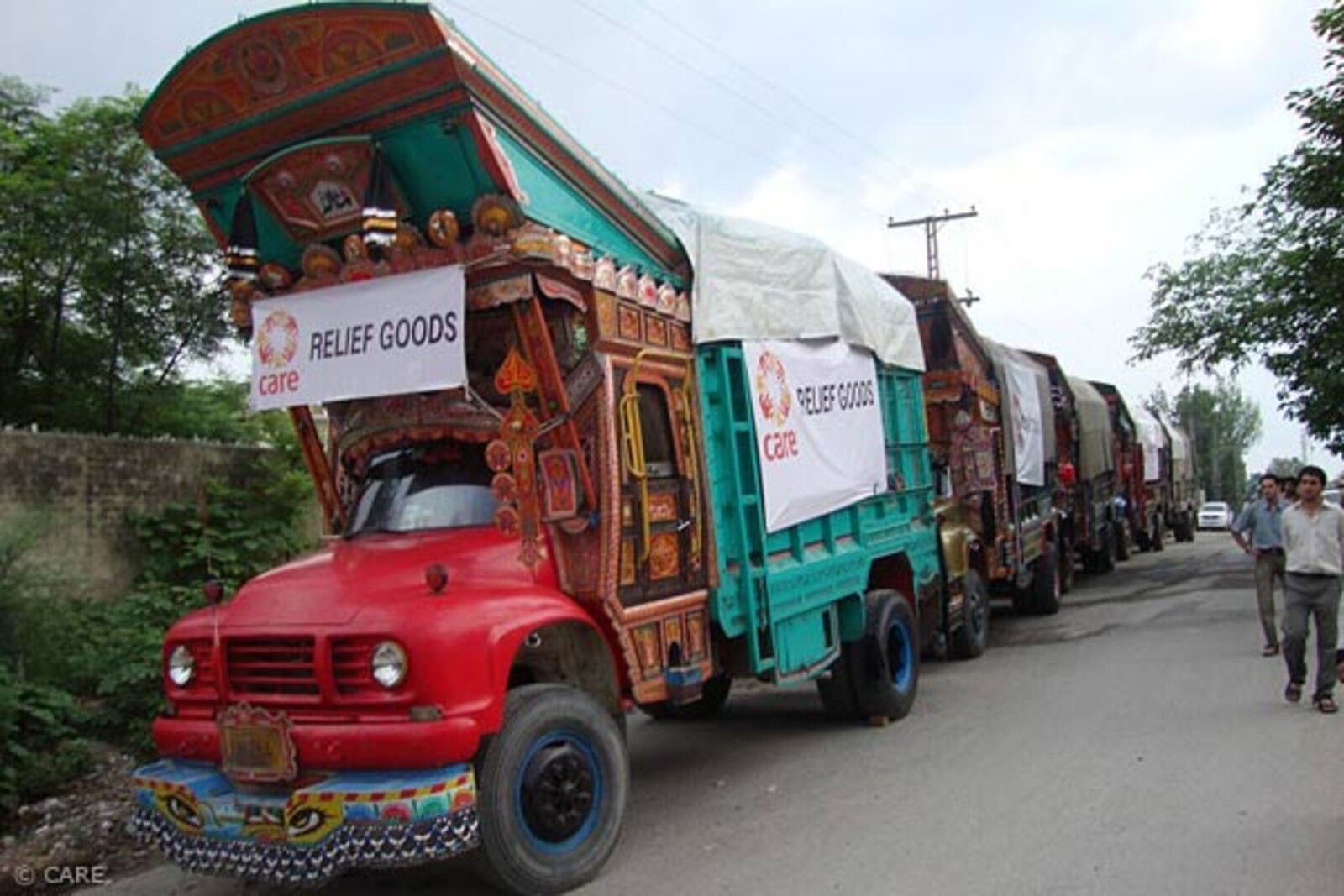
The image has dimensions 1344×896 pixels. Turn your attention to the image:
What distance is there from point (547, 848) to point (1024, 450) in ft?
31.8

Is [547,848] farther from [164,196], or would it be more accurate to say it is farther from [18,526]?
[164,196]

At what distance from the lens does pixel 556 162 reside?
5.33m

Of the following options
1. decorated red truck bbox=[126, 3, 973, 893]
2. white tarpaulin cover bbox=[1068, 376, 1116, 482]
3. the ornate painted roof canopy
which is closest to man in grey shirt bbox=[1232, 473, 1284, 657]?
decorated red truck bbox=[126, 3, 973, 893]

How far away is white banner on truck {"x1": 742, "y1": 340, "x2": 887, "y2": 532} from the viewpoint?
6.73 metres

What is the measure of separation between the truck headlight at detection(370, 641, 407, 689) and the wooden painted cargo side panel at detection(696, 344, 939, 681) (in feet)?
7.66

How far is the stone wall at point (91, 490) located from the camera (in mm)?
9133

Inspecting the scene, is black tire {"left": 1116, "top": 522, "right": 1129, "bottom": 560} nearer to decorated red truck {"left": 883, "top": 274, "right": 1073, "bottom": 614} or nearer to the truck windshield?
decorated red truck {"left": 883, "top": 274, "right": 1073, "bottom": 614}

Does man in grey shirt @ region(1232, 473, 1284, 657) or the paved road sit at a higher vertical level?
man in grey shirt @ region(1232, 473, 1284, 657)

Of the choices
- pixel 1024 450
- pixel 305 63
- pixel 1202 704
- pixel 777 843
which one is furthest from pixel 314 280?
pixel 1024 450

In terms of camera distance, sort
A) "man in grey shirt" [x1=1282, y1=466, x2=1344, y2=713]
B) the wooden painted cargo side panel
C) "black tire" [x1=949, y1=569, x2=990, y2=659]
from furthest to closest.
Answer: "black tire" [x1=949, y1=569, x2=990, y2=659] → "man in grey shirt" [x1=1282, y1=466, x2=1344, y2=713] → the wooden painted cargo side panel

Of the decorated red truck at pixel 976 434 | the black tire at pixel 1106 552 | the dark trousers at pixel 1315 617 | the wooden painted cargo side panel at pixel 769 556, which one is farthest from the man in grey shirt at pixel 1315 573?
the black tire at pixel 1106 552

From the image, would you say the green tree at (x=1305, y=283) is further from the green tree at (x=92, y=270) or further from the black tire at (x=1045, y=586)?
the green tree at (x=92, y=270)

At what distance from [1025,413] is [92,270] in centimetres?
1117

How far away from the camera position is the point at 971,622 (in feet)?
35.7
